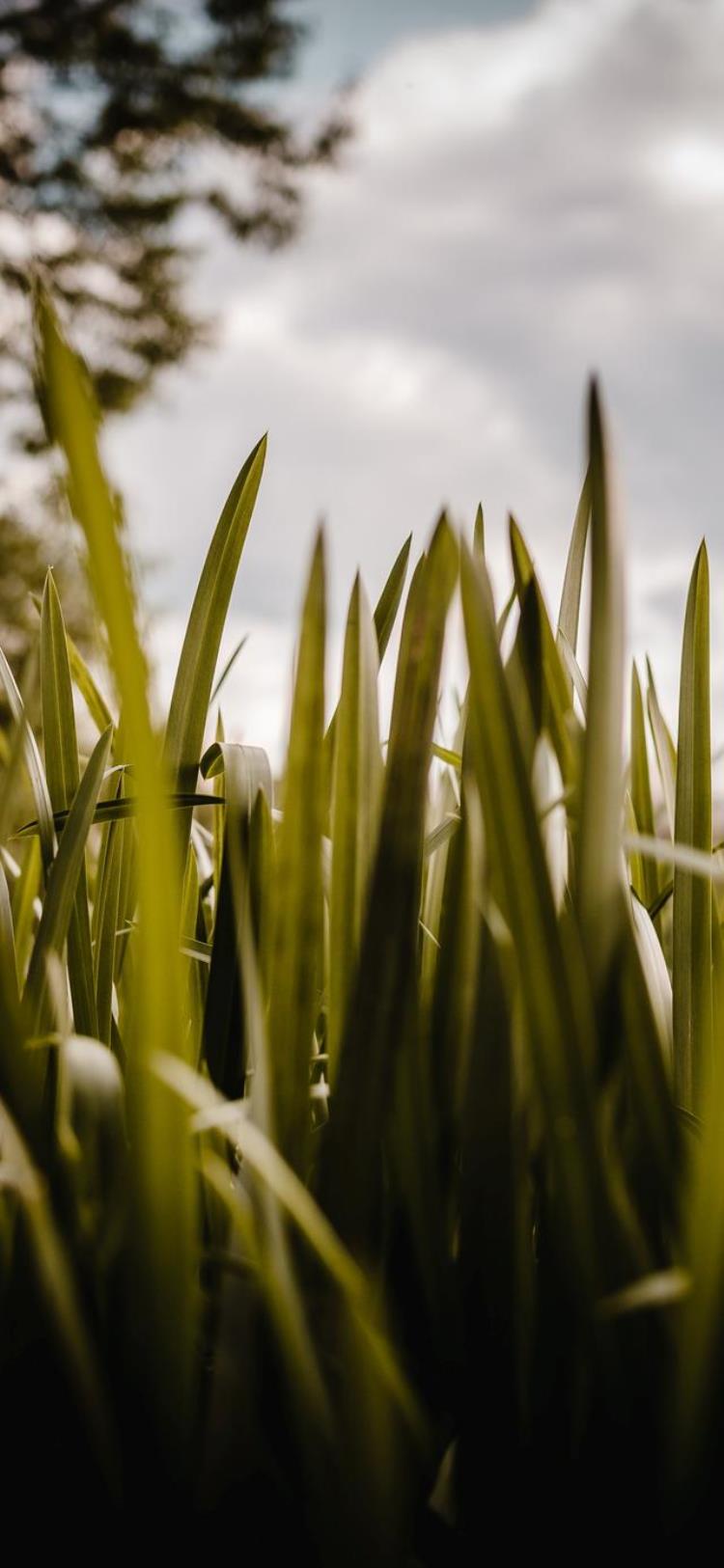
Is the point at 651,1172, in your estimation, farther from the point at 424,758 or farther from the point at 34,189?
the point at 34,189

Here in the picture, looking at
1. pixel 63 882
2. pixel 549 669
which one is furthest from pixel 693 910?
pixel 63 882

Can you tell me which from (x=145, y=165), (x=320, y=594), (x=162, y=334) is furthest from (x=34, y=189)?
(x=320, y=594)

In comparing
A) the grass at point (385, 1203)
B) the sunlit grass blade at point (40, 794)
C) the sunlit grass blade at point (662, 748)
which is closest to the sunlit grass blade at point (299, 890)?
the grass at point (385, 1203)

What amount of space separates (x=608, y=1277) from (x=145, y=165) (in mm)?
8242

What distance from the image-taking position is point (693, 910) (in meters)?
0.36

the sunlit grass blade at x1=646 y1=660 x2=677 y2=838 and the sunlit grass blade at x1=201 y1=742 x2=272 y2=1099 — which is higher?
the sunlit grass blade at x1=646 y1=660 x2=677 y2=838

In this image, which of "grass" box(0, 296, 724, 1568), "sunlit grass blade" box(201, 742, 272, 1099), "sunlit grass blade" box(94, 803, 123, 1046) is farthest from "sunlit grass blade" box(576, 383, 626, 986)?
"sunlit grass blade" box(94, 803, 123, 1046)

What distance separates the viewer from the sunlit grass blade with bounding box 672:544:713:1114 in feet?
1.16

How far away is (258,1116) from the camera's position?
22cm

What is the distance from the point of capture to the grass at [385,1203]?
199 mm

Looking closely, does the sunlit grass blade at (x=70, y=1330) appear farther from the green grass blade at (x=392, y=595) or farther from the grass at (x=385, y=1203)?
the green grass blade at (x=392, y=595)

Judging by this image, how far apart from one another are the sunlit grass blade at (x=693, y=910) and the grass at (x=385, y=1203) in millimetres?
74

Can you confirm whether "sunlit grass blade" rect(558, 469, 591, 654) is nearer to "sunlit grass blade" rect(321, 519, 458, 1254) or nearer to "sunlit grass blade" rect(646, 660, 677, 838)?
"sunlit grass blade" rect(646, 660, 677, 838)

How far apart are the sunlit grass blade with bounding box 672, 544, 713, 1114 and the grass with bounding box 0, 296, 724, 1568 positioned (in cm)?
7
